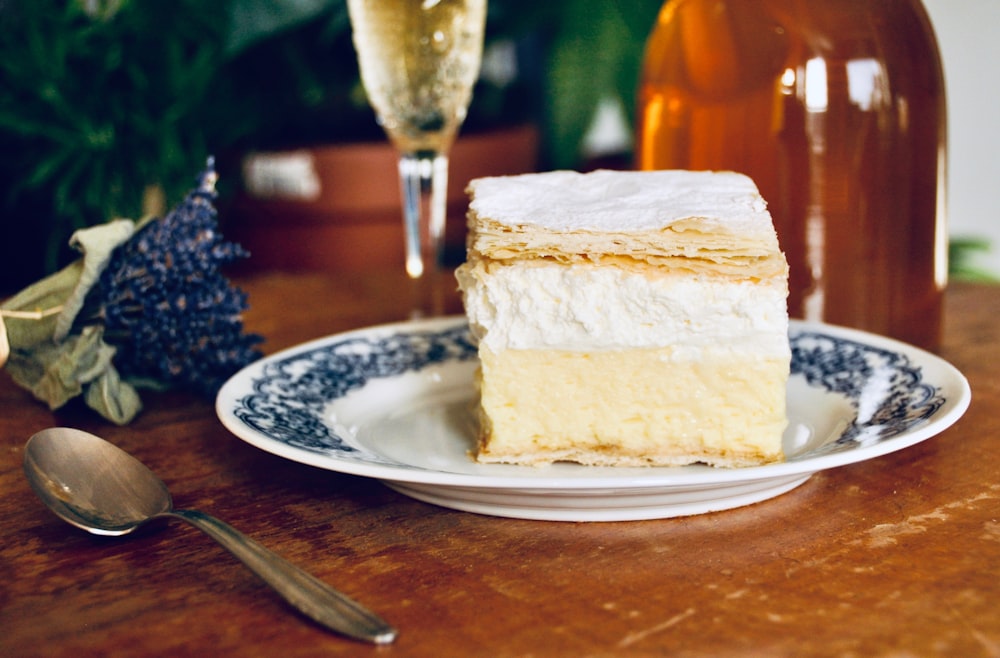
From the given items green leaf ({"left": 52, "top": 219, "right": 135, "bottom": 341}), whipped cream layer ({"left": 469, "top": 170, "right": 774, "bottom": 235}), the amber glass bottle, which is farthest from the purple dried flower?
the amber glass bottle

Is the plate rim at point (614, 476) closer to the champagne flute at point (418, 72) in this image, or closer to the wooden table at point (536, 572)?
the wooden table at point (536, 572)

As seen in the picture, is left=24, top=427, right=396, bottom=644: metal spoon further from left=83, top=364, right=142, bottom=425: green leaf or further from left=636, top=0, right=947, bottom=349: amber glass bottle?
left=636, top=0, right=947, bottom=349: amber glass bottle

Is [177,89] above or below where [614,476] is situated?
above

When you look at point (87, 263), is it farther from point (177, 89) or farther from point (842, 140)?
point (177, 89)

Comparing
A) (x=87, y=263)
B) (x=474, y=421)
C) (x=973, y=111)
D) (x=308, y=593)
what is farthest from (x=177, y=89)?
A: (x=973, y=111)

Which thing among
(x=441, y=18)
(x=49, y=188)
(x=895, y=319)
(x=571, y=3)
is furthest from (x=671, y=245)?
(x=49, y=188)

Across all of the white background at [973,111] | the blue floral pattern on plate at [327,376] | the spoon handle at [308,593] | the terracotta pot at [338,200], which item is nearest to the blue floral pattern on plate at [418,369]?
the blue floral pattern on plate at [327,376]
